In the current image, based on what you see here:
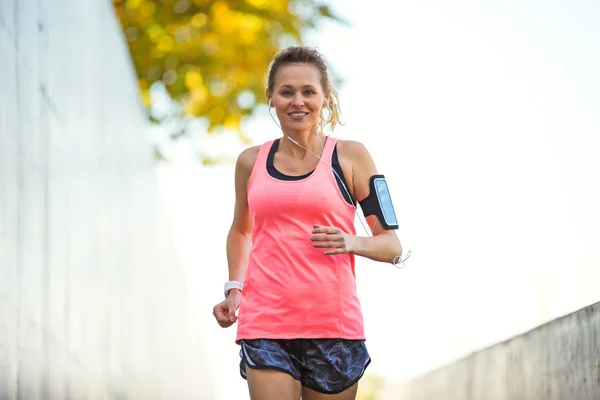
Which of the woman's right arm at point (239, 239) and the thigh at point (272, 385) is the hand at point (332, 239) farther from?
the woman's right arm at point (239, 239)

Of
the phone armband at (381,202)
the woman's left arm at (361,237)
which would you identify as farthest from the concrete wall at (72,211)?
the phone armband at (381,202)

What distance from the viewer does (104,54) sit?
19.4ft

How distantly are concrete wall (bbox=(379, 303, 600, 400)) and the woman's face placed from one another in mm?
1180

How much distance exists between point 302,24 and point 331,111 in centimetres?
865

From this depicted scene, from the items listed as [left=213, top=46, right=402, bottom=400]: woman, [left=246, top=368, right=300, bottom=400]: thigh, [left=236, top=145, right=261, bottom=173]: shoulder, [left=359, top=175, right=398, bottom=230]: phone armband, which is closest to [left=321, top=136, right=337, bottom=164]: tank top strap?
[left=213, top=46, right=402, bottom=400]: woman

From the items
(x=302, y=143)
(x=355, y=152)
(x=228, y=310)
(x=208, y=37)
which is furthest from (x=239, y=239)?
(x=208, y=37)

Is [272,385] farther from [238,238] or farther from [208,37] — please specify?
[208,37]

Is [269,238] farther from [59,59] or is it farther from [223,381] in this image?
[223,381]

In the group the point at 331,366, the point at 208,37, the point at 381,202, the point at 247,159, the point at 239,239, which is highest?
the point at 208,37

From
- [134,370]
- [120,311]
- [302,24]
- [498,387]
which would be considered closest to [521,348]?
[498,387]

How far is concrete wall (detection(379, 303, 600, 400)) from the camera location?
362 centimetres

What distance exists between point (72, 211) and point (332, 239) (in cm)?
138

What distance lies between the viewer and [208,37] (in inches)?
495

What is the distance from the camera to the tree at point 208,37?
1212 cm
